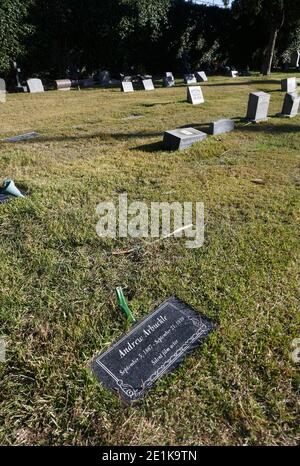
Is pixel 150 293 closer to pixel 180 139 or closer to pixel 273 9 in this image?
pixel 180 139

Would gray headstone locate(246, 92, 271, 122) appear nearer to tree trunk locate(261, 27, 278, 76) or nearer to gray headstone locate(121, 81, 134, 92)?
gray headstone locate(121, 81, 134, 92)

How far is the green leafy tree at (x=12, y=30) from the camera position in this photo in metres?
14.1

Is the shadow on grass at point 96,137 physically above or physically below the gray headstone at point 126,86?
below

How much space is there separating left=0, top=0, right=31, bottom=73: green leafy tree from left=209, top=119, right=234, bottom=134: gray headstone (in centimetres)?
1262

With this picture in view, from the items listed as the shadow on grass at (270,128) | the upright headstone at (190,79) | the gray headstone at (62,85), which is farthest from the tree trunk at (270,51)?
the shadow on grass at (270,128)

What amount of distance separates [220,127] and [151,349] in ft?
19.8

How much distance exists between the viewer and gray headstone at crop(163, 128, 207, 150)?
5.97 m

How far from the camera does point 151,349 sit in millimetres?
2205

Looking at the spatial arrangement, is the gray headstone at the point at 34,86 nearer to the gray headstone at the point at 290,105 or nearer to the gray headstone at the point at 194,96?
the gray headstone at the point at 194,96

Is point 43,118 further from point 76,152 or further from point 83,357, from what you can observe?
point 83,357

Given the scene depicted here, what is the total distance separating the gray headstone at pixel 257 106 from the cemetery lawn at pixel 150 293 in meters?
2.88

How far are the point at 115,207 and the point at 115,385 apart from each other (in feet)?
7.74

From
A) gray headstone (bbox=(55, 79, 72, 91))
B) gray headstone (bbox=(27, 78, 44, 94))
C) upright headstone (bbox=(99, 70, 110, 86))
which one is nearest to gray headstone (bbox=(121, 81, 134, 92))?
gray headstone (bbox=(55, 79, 72, 91))

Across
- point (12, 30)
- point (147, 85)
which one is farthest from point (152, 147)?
point (12, 30)
